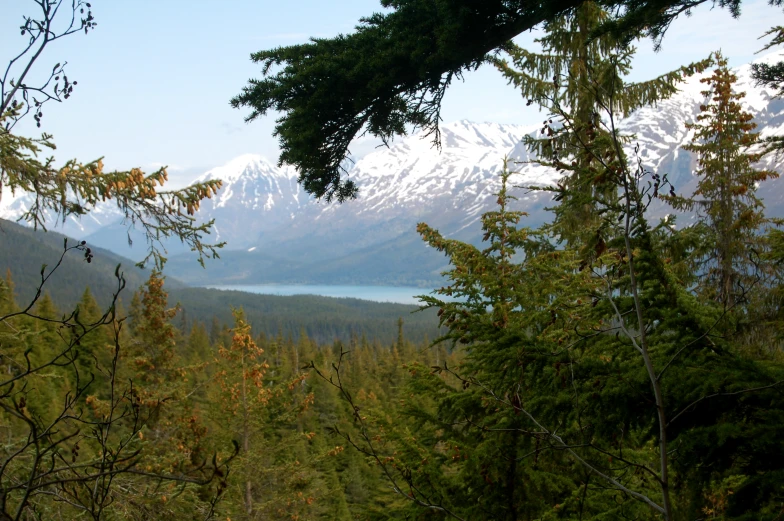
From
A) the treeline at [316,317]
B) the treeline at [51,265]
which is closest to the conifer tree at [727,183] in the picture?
the treeline at [316,317]

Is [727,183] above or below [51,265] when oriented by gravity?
below

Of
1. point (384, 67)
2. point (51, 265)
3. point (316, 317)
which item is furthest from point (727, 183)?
point (51, 265)

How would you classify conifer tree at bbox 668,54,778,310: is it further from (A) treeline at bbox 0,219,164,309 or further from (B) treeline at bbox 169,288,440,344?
(A) treeline at bbox 0,219,164,309

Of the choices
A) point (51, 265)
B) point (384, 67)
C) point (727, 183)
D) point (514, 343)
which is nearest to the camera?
point (514, 343)

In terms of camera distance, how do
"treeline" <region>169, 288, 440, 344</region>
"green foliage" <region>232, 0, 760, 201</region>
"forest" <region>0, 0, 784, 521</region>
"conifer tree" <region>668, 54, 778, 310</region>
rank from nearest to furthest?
"forest" <region>0, 0, 784, 521</region>
"green foliage" <region>232, 0, 760, 201</region>
"conifer tree" <region>668, 54, 778, 310</region>
"treeline" <region>169, 288, 440, 344</region>

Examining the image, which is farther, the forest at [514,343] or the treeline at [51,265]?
the treeline at [51,265]

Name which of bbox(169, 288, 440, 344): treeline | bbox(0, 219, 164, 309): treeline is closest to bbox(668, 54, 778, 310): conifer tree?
bbox(169, 288, 440, 344): treeline

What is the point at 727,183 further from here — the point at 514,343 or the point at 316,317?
the point at 316,317

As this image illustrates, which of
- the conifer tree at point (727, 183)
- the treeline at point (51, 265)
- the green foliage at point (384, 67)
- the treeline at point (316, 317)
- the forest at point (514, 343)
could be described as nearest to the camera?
the forest at point (514, 343)

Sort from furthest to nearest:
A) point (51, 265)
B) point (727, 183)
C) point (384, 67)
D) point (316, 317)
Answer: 1. point (316, 317)
2. point (51, 265)
3. point (727, 183)
4. point (384, 67)

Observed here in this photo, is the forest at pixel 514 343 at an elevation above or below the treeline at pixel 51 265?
below

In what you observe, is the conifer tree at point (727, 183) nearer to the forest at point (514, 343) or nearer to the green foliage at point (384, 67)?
the forest at point (514, 343)

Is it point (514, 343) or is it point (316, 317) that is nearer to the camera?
point (514, 343)

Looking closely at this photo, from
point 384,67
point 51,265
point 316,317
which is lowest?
point 316,317
